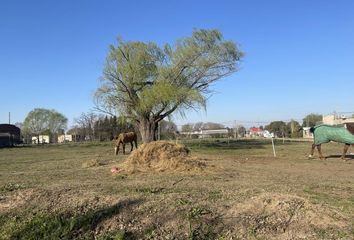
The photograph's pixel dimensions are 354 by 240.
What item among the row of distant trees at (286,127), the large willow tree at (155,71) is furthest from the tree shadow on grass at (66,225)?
the row of distant trees at (286,127)

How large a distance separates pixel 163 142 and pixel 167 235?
401 inches

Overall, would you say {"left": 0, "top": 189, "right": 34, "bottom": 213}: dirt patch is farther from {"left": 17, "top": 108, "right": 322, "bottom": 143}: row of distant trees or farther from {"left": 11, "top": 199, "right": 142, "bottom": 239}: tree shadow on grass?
{"left": 17, "top": 108, "right": 322, "bottom": 143}: row of distant trees

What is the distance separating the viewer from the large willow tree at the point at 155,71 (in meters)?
40.2

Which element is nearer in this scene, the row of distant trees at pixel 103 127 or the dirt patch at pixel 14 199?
the dirt patch at pixel 14 199

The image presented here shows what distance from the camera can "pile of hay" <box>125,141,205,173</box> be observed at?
603 inches

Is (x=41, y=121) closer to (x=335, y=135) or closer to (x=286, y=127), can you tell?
(x=286, y=127)

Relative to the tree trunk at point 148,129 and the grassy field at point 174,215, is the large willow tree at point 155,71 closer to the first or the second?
the tree trunk at point 148,129

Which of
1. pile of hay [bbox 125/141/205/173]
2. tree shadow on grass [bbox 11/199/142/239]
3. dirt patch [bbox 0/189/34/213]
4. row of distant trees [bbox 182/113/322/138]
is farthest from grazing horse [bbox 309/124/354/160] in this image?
row of distant trees [bbox 182/113/322/138]

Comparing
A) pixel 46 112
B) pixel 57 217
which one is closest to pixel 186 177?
pixel 57 217

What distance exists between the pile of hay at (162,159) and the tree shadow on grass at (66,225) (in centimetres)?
719

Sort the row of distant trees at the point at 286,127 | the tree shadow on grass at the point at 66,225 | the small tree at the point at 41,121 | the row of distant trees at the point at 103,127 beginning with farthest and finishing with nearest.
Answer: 1. the small tree at the point at 41,121
2. the row of distant trees at the point at 286,127
3. the row of distant trees at the point at 103,127
4. the tree shadow on grass at the point at 66,225

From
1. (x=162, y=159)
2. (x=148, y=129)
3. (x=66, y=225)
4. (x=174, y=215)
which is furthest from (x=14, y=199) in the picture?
(x=148, y=129)

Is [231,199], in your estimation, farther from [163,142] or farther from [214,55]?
[214,55]

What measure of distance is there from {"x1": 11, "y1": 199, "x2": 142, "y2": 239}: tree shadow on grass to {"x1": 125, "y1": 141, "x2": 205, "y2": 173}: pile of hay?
7.19 meters
